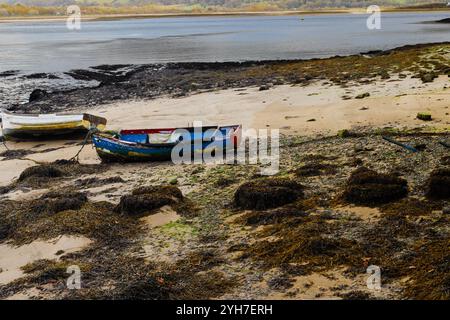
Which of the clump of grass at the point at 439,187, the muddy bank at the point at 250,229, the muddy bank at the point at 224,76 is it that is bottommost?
the muddy bank at the point at 250,229

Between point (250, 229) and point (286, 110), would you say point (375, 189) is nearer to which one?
point (250, 229)

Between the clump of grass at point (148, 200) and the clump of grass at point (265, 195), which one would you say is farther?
the clump of grass at point (148, 200)

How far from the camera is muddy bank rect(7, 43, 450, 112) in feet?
110

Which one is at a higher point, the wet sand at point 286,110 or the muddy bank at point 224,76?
the muddy bank at point 224,76

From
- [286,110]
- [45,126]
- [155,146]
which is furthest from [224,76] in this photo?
[155,146]

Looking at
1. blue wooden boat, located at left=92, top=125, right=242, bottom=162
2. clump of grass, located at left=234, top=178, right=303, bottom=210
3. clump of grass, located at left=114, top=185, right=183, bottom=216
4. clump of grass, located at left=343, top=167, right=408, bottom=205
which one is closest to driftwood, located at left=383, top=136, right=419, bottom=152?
clump of grass, located at left=343, top=167, right=408, bottom=205

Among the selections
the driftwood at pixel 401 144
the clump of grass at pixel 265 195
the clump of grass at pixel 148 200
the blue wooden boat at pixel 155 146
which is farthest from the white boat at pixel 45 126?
the driftwood at pixel 401 144

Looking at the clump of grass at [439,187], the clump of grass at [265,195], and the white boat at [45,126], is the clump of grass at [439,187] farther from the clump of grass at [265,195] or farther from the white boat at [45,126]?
the white boat at [45,126]

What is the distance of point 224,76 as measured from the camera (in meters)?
40.0

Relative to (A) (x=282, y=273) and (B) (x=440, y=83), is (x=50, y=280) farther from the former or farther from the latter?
(B) (x=440, y=83)

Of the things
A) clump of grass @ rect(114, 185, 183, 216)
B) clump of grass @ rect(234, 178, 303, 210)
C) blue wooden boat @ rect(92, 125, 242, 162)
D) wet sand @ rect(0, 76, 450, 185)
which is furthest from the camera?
wet sand @ rect(0, 76, 450, 185)

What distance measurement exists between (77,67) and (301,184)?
43.8 m

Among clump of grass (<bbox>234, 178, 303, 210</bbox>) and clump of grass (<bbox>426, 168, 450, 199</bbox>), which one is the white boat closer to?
clump of grass (<bbox>234, 178, 303, 210</bbox>)

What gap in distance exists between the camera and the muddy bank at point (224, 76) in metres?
33.7
